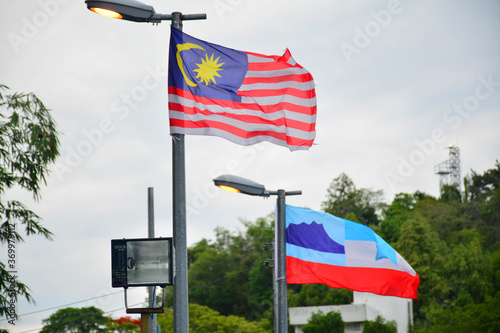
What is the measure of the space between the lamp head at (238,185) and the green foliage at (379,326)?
34.7m

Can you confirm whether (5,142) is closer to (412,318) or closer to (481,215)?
(412,318)

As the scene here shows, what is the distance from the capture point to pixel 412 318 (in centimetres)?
5131

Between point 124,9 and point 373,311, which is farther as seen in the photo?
point 373,311

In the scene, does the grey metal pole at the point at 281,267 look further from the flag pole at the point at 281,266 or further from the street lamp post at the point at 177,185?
the street lamp post at the point at 177,185

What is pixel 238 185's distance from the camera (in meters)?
14.8

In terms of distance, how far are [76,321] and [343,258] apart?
2838 cm

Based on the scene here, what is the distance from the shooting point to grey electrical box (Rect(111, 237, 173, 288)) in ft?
23.8

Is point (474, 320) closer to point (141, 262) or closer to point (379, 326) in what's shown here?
point (379, 326)

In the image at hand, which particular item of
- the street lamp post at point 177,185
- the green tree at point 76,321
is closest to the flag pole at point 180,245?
the street lamp post at point 177,185

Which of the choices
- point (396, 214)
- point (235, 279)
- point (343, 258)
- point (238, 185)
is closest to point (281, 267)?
point (238, 185)

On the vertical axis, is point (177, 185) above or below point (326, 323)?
above

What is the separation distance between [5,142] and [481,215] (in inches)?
2718

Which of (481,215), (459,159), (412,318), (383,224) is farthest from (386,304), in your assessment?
(459,159)

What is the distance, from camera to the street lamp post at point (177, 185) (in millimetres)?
7781
